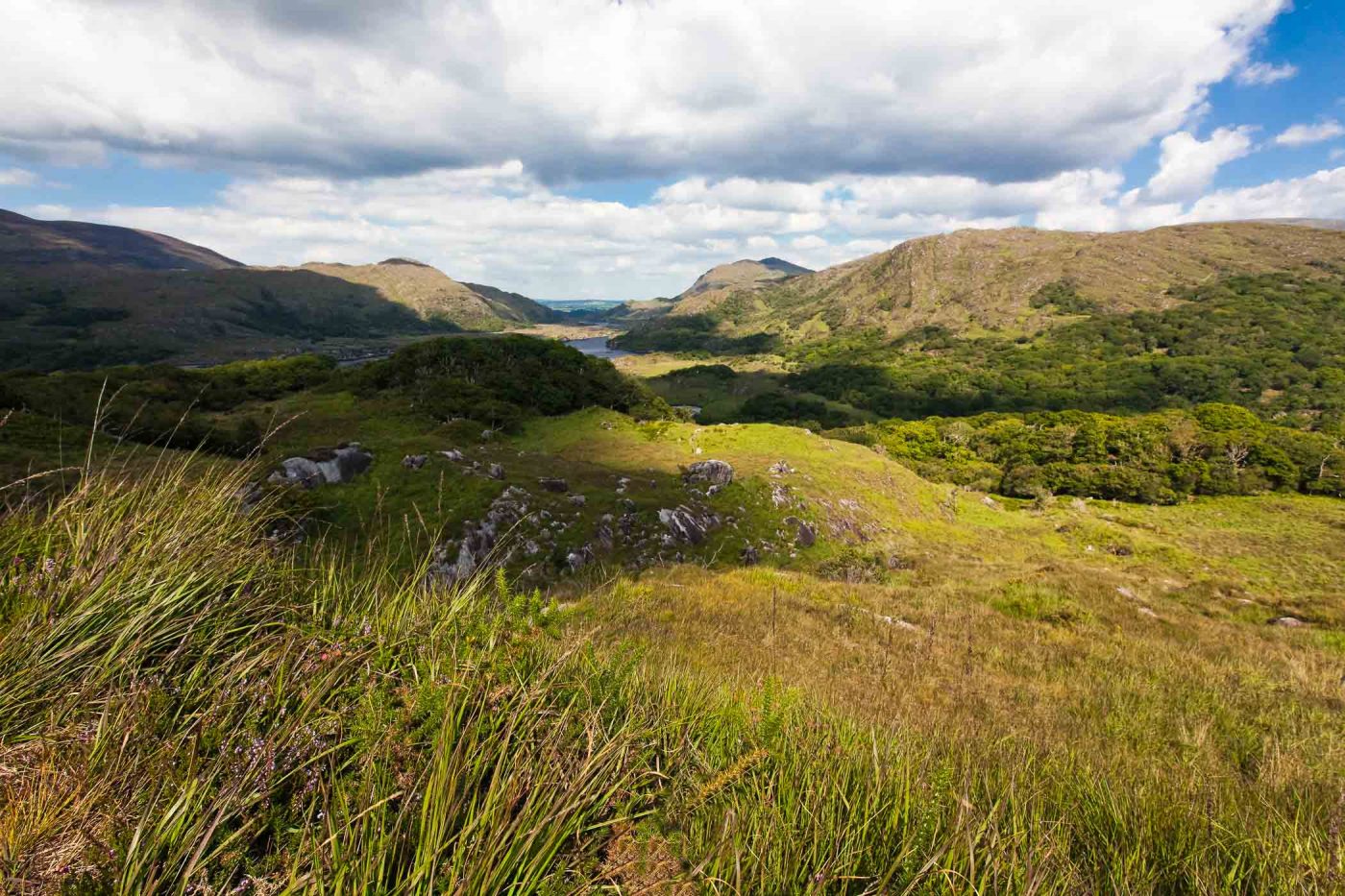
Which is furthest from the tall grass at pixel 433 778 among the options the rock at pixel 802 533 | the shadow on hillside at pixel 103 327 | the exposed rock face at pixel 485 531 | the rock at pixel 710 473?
the shadow on hillside at pixel 103 327

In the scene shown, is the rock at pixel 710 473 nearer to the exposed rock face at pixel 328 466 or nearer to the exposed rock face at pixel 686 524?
the exposed rock face at pixel 686 524

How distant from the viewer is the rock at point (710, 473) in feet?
107

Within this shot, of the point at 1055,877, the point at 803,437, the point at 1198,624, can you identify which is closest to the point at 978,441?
the point at 803,437

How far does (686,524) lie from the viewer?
25.6 m

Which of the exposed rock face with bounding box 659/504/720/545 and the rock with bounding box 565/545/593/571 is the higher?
the rock with bounding box 565/545/593/571

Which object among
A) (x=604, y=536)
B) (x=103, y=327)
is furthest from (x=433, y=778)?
(x=103, y=327)

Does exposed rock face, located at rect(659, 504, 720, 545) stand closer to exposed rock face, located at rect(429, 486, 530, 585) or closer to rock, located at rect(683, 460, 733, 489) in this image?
rock, located at rect(683, 460, 733, 489)

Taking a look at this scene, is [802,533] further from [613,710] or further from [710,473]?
[613,710]

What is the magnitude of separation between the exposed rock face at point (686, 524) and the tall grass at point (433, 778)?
69.9 feet

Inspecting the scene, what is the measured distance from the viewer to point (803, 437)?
159 feet

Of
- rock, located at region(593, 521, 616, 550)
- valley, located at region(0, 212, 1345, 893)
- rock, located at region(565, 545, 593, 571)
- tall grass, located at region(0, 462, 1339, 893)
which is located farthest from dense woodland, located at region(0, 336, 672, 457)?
tall grass, located at region(0, 462, 1339, 893)

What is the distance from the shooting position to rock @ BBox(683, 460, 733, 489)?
32.6 m

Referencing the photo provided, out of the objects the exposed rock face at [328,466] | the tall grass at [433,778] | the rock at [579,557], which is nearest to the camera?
the tall grass at [433,778]

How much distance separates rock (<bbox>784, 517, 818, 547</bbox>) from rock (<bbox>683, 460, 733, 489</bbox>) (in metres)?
4.61
